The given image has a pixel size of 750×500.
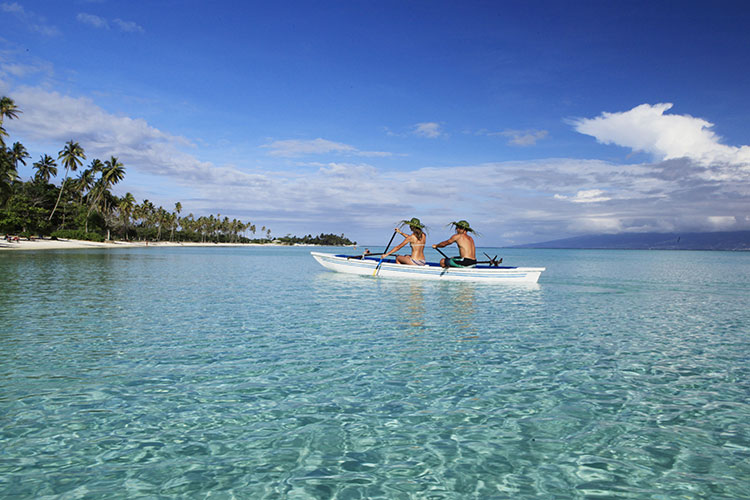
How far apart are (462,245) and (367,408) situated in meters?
17.5

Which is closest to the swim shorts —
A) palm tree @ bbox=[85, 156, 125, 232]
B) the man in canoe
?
the man in canoe

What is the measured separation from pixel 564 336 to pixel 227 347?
7688mm

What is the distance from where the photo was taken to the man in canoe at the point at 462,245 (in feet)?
68.5

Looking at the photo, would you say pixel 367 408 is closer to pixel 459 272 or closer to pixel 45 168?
pixel 459 272

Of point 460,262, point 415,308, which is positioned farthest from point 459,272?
point 415,308

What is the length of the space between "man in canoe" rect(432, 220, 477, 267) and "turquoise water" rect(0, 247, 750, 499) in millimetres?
9192

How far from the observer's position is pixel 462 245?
2239cm

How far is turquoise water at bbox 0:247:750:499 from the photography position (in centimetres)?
395

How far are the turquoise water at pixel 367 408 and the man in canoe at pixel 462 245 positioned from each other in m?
9.19

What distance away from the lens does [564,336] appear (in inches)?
412

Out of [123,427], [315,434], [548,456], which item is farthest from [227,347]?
[548,456]

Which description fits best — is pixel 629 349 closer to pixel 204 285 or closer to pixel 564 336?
pixel 564 336

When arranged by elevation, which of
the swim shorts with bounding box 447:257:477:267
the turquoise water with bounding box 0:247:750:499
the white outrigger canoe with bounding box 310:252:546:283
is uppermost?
the swim shorts with bounding box 447:257:477:267

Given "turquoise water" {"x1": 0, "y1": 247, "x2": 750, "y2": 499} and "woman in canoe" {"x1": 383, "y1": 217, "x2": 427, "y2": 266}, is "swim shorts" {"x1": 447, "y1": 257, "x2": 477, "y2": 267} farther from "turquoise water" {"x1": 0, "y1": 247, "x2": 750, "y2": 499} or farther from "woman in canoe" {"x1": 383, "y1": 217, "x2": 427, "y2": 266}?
"turquoise water" {"x1": 0, "y1": 247, "x2": 750, "y2": 499}
